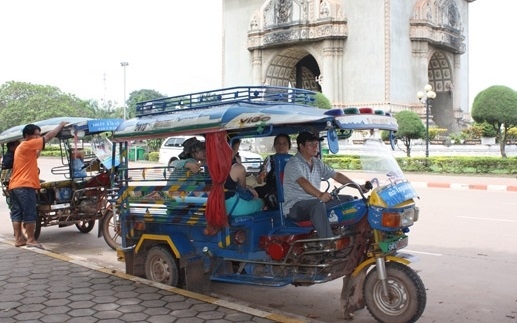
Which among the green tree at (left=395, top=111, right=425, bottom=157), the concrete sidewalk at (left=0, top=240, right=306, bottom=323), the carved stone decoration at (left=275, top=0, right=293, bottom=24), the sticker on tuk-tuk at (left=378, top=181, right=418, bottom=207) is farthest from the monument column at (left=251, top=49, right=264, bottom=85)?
the sticker on tuk-tuk at (left=378, top=181, right=418, bottom=207)

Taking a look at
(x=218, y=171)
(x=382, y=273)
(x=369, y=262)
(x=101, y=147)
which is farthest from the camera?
(x=101, y=147)

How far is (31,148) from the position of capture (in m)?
7.46

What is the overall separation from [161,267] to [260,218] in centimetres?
128

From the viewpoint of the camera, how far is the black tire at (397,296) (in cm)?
425

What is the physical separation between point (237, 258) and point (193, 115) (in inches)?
56.2

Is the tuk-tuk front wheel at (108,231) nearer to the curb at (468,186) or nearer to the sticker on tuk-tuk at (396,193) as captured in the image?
the sticker on tuk-tuk at (396,193)

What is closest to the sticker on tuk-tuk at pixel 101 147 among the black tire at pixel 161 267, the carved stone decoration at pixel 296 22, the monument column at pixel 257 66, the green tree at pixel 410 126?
the black tire at pixel 161 267

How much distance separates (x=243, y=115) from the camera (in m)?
4.79

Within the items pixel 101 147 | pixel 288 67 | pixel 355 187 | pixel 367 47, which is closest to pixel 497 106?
pixel 367 47

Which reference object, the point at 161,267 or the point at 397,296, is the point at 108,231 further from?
the point at 397,296

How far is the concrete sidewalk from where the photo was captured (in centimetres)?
442

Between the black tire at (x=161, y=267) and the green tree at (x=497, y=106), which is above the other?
the green tree at (x=497, y=106)

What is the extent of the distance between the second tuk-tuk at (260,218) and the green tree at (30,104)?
6377 centimetres

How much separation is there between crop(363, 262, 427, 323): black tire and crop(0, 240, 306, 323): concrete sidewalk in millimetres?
679
